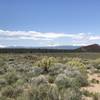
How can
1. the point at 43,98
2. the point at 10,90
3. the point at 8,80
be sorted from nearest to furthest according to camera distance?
the point at 43,98, the point at 10,90, the point at 8,80

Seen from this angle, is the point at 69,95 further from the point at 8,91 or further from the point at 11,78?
the point at 11,78

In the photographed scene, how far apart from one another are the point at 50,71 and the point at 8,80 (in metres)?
6.96

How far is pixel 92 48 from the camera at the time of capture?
135 metres

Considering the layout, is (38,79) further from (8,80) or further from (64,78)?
(8,80)

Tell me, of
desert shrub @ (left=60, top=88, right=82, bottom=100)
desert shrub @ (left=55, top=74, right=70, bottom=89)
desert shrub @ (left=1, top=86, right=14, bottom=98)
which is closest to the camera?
desert shrub @ (left=60, top=88, right=82, bottom=100)

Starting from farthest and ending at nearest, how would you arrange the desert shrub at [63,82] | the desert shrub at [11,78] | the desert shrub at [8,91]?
the desert shrub at [11,78] → the desert shrub at [63,82] → the desert shrub at [8,91]

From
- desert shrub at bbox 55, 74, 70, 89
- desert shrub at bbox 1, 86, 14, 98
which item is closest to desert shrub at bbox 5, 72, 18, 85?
desert shrub at bbox 55, 74, 70, 89

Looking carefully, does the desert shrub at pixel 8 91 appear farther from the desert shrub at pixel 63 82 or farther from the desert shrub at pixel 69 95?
the desert shrub at pixel 69 95

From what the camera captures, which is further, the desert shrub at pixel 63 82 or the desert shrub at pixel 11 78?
the desert shrub at pixel 11 78

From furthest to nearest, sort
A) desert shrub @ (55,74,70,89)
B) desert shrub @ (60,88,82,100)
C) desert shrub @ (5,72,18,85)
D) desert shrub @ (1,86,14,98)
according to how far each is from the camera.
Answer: desert shrub @ (5,72,18,85), desert shrub @ (55,74,70,89), desert shrub @ (1,86,14,98), desert shrub @ (60,88,82,100)

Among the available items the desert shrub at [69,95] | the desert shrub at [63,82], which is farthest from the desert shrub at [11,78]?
the desert shrub at [69,95]

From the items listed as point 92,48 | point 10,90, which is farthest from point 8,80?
point 92,48

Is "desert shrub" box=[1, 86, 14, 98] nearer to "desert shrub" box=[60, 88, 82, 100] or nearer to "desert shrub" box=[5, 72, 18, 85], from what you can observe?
"desert shrub" box=[60, 88, 82, 100]

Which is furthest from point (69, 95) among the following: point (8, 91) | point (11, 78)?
point (11, 78)
